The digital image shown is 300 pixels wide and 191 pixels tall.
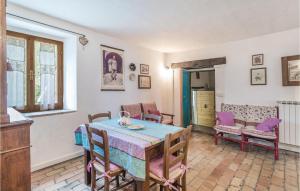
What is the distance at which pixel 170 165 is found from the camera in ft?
4.92

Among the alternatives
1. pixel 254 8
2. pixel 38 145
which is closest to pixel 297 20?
pixel 254 8

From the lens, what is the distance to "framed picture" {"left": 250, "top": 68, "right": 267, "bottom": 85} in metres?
3.48

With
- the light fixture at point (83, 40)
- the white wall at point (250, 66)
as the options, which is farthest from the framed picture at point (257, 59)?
the light fixture at point (83, 40)

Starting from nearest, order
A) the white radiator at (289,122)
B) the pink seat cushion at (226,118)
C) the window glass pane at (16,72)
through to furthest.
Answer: the window glass pane at (16,72), the white radiator at (289,122), the pink seat cushion at (226,118)

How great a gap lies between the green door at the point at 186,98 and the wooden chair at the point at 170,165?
11.1 ft

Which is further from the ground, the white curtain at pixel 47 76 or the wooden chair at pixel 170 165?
the white curtain at pixel 47 76

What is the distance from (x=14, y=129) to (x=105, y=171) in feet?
2.81

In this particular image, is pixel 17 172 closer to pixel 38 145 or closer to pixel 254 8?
pixel 38 145

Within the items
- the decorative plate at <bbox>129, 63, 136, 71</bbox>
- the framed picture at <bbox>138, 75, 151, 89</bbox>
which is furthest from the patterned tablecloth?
the framed picture at <bbox>138, 75, 151, 89</bbox>

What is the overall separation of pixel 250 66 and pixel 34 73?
165 inches

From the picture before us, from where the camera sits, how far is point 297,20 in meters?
2.78

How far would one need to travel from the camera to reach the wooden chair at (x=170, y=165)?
1453 mm

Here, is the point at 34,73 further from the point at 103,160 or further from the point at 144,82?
the point at 144,82

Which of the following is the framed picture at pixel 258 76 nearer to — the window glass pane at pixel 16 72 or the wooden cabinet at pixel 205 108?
the wooden cabinet at pixel 205 108
